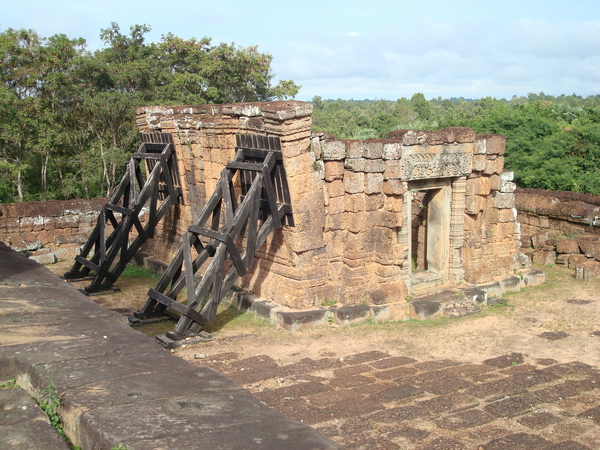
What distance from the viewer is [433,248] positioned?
10.2m

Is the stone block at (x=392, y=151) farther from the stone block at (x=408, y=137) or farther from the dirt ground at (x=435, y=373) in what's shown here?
the dirt ground at (x=435, y=373)

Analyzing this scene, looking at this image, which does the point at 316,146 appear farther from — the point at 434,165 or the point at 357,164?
the point at 434,165

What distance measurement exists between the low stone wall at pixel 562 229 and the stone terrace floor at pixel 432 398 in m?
5.33

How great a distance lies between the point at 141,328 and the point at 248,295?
169cm

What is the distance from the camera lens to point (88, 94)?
20.7 m

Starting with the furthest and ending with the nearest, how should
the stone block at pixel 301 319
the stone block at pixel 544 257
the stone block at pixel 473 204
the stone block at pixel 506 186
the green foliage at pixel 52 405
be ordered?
the stone block at pixel 544 257 → the stone block at pixel 506 186 → the stone block at pixel 473 204 → the stone block at pixel 301 319 → the green foliage at pixel 52 405

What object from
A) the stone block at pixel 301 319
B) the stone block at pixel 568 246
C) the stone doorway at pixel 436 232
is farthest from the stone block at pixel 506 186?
the stone block at pixel 301 319

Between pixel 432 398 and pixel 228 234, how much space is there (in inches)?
139

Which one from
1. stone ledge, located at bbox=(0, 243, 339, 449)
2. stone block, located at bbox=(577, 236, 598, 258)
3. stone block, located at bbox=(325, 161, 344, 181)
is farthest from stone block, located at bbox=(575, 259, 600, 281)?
stone ledge, located at bbox=(0, 243, 339, 449)

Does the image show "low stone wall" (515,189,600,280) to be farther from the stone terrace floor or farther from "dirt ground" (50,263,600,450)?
the stone terrace floor

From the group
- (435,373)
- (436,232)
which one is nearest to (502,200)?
(436,232)

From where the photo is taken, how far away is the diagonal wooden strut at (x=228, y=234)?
313 inches

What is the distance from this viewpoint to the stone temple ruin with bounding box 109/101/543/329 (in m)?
8.48

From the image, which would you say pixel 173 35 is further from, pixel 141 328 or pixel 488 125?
pixel 141 328
